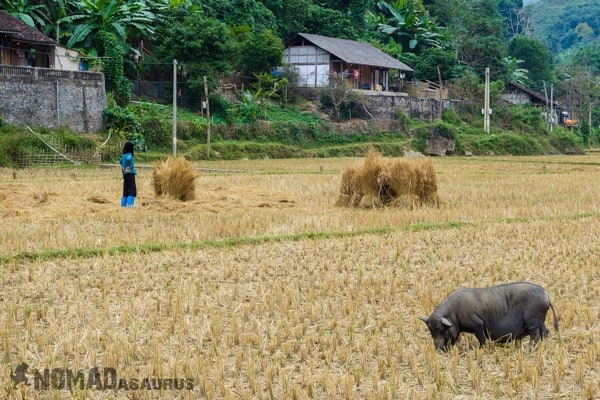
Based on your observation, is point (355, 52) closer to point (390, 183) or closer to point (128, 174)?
point (390, 183)

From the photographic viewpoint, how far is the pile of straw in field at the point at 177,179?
13.2 m

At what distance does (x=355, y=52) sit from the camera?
3909 centimetres

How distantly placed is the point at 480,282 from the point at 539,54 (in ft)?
172

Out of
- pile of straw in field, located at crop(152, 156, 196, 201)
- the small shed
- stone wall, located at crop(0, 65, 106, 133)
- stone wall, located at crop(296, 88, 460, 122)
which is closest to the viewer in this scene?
pile of straw in field, located at crop(152, 156, 196, 201)

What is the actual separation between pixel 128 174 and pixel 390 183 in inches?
168

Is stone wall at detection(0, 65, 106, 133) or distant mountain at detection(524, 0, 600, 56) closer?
stone wall at detection(0, 65, 106, 133)

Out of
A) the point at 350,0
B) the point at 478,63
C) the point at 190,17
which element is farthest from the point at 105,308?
the point at 478,63

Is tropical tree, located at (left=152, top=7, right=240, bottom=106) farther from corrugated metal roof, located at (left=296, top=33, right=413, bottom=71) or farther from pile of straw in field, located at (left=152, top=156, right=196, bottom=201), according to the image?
pile of straw in field, located at (left=152, top=156, right=196, bottom=201)

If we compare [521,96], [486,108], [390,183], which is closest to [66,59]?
[390,183]

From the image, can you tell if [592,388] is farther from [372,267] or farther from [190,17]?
[190,17]

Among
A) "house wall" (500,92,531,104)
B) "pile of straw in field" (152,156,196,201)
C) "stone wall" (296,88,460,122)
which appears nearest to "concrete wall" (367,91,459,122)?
"stone wall" (296,88,460,122)

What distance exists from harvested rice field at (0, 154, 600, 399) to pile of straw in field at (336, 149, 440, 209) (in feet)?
1.17

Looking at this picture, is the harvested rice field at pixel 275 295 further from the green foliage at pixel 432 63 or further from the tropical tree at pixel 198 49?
the green foliage at pixel 432 63

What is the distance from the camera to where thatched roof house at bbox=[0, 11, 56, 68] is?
87.2 ft
